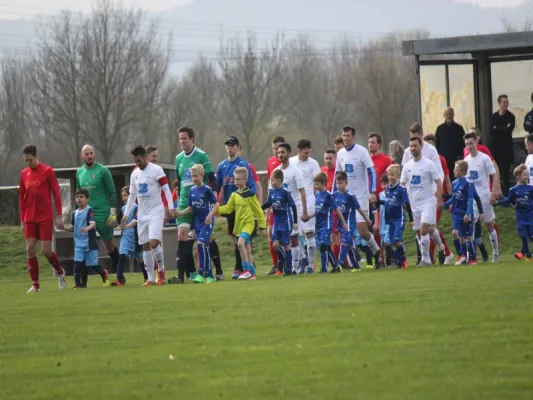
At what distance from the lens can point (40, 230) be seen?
20781 mm

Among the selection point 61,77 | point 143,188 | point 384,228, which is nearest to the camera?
point 143,188

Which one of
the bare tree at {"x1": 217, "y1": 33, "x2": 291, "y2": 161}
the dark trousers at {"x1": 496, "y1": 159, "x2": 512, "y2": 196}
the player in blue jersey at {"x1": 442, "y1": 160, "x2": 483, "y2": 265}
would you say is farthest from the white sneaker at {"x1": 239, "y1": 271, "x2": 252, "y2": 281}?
the bare tree at {"x1": 217, "y1": 33, "x2": 291, "y2": 161}

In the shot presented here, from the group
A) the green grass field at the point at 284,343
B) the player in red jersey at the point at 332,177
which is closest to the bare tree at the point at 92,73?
the player in red jersey at the point at 332,177

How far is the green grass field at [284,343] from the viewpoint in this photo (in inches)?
352

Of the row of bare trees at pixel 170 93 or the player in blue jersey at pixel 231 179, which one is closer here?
the player in blue jersey at pixel 231 179

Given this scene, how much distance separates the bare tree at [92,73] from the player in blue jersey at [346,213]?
4381cm

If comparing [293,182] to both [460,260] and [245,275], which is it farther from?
[460,260]

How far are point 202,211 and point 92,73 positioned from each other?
158ft

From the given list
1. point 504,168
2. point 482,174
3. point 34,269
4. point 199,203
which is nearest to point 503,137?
point 504,168

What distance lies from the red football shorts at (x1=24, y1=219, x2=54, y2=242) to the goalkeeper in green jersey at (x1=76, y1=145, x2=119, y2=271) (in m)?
1.35

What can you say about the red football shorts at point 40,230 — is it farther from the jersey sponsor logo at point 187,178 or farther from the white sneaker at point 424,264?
the white sneaker at point 424,264

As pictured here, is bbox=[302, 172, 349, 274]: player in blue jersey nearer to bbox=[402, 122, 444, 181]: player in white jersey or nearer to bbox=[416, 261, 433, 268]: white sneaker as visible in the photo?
bbox=[416, 261, 433, 268]: white sneaker

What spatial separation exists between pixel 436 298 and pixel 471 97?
787 inches

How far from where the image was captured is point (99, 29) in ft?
230
